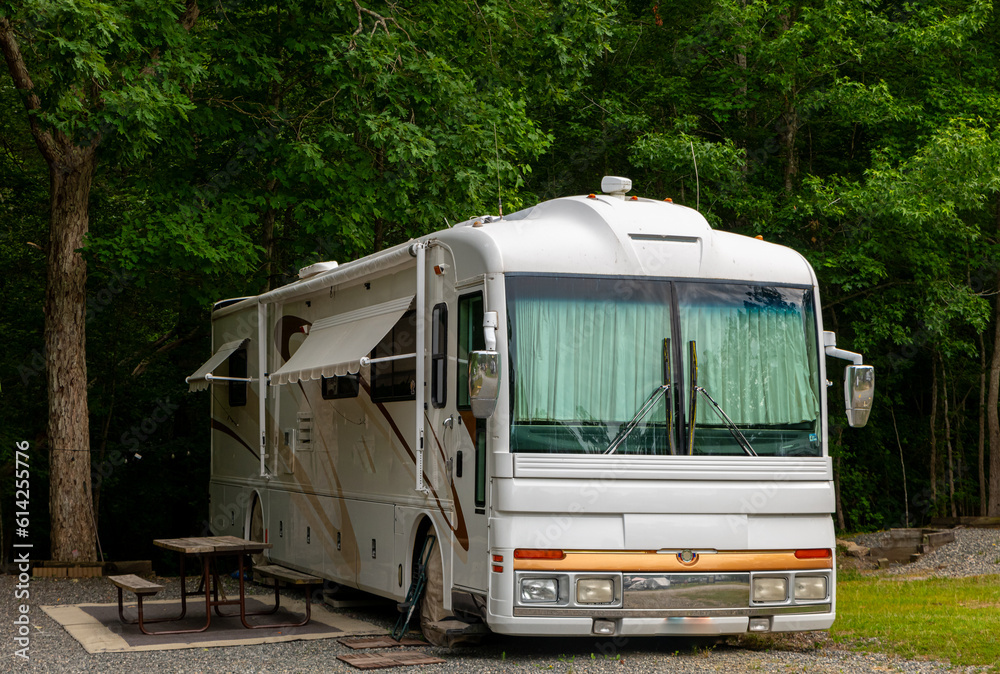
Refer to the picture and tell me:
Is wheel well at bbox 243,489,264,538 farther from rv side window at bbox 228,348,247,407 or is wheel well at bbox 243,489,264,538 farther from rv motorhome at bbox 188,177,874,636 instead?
rv motorhome at bbox 188,177,874,636

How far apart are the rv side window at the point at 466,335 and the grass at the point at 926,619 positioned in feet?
11.4

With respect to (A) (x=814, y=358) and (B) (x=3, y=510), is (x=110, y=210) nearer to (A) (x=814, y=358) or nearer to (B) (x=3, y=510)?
(B) (x=3, y=510)

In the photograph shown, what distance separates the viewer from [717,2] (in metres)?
19.1

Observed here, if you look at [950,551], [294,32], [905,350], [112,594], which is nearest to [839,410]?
[905,350]

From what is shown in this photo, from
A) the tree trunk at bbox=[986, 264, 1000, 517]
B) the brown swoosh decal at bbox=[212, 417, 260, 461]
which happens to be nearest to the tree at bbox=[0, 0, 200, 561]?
the brown swoosh decal at bbox=[212, 417, 260, 461]

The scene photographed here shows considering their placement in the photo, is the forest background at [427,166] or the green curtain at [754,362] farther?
the forest background at [427,166]

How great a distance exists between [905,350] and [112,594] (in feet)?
58.4

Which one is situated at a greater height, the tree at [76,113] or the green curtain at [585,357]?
the tree at [76,113]

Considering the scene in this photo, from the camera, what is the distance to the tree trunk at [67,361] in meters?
14.8

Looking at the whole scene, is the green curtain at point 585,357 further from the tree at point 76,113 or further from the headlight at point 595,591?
the tree at point 76,113

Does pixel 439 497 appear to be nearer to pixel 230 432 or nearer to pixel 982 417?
pixel 230 432

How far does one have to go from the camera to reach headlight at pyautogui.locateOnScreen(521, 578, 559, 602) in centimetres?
752

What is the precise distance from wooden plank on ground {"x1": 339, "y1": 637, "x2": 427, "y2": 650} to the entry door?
0.75 meters

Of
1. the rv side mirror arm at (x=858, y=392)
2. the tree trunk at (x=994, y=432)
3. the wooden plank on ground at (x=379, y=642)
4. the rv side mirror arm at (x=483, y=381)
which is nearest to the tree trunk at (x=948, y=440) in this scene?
the tree trunk at (x=994, y=432)
